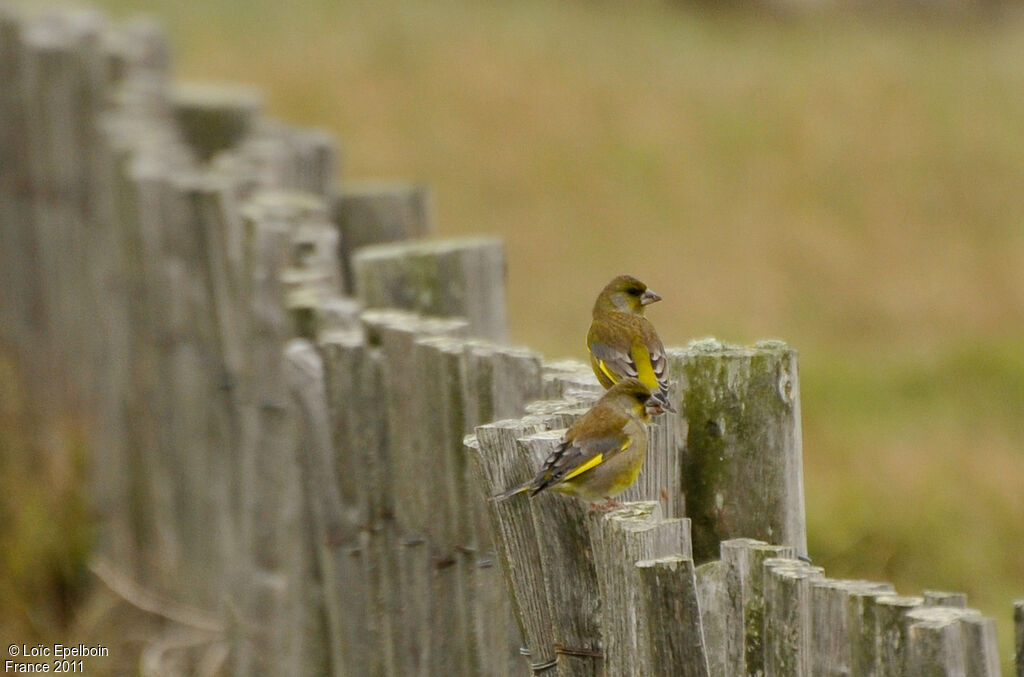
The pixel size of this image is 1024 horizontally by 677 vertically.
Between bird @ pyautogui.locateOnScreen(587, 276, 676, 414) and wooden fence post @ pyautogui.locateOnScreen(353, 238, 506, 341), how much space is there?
0.89 metres

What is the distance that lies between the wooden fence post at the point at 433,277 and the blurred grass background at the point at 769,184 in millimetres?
2661

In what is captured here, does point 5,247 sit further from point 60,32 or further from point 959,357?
point 959,357

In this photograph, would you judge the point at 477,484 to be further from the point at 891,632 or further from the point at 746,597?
the point at 891,632

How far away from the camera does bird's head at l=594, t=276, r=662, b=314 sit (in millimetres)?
4383

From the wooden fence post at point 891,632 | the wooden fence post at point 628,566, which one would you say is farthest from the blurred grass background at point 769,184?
the wooden fence post at point 891,632

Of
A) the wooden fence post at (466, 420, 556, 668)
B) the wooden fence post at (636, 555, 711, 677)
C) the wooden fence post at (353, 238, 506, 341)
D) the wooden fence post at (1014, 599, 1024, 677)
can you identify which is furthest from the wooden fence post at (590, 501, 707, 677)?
the wooden fence post at (353, 238, 506, 341)

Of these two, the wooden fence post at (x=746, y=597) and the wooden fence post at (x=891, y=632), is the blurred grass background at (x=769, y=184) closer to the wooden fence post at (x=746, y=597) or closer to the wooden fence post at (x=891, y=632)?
the wooden fence post at (x=746, y=597)

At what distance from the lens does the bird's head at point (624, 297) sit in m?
4.38

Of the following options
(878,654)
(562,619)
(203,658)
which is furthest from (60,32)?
(878,654)

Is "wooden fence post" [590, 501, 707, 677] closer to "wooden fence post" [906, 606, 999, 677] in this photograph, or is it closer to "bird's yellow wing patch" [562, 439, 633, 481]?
"bird's yellow wing patch" [562, 439, 633, 481]

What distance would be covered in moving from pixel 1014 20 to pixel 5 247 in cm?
1419

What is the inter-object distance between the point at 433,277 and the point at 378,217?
2.14m

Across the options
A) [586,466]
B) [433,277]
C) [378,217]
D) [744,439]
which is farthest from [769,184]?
[586,466]

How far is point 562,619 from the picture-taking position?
119 inches
